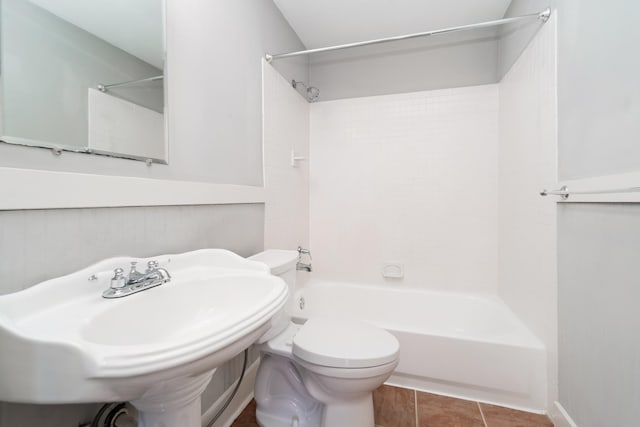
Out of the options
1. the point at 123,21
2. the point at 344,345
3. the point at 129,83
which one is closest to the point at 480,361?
the point at 344,345

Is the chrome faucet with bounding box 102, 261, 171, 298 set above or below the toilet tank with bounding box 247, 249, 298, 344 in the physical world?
above

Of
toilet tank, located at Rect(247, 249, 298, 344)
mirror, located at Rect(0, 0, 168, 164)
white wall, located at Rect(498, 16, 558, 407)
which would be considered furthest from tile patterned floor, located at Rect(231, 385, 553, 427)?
mirror, located at Rect(0, 0, 168, 164)

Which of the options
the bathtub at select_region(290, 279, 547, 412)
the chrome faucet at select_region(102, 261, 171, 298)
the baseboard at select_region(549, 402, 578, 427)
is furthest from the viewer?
the bathtub at select_region(290, 279, 547, 412)

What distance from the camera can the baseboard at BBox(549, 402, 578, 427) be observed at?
3.98ft

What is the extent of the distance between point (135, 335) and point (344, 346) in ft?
2.50

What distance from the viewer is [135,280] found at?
0.85 meters

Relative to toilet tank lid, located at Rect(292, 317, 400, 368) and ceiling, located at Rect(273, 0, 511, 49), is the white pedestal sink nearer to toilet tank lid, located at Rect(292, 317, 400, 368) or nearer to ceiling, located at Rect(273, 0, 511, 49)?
toilet tank lid, located at Rect(292, 317, 400, 368)

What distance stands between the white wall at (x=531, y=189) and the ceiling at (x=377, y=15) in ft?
1.63

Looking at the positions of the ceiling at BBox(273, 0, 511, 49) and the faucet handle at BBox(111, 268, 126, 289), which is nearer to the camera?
the faucet handle at BBox(111, 268, 126, 289)

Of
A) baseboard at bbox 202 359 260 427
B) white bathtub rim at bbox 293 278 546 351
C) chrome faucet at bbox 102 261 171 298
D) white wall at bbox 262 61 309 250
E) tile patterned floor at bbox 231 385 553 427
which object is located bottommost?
tile patterned floor at bbox 231 385 553 427

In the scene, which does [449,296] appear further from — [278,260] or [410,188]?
[278,260]

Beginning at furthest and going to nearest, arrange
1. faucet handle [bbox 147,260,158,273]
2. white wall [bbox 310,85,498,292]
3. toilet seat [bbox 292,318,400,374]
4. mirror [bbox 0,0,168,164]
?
white wall [bbox 310,85,498,292]
toilet seat [bbox 292,318,400,374]
faucet handle [bbox 147,260,158,273]
mirror [bbox 0,0,168,164]

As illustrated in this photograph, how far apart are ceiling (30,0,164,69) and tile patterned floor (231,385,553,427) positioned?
168 cm

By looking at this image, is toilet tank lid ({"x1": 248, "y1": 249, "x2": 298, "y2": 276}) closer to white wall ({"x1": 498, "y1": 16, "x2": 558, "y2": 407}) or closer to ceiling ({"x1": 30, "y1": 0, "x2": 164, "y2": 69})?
ceiling ({"x1": 30, "y1": 0, "x2": 164, "y2": 69})
